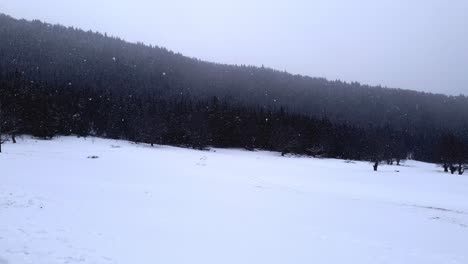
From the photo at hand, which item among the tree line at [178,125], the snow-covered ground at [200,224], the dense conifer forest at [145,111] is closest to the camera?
the snow-covered ground at [200,224]

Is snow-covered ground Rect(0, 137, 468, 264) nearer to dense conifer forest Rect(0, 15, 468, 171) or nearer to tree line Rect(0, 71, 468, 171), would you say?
tree line Rect(0, 71, 468, 171)

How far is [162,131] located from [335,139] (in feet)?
183

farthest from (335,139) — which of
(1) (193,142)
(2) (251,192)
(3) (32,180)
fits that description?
(3) (32,180)

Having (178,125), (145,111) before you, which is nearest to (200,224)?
(178,125)

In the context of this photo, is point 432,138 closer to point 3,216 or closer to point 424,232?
point 424,232

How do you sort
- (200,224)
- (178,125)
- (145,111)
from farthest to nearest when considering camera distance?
1. (145,111)
2. (178,125)
3. (200,224)

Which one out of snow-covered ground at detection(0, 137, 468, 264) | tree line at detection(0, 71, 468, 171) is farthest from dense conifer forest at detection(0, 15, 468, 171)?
snow-covered ground at detection(0, 137, 468, 264)

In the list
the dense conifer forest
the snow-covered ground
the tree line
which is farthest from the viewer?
the dense conifer forest

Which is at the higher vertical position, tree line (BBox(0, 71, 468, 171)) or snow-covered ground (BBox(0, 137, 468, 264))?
tree line (BBox(0, 71, 468, 171))

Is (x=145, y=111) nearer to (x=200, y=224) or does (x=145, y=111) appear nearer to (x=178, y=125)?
(x=178, y=125)

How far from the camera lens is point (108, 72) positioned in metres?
159

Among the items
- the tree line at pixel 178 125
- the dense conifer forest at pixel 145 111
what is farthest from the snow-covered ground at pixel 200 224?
the dense conifer forest at pixel 145 111

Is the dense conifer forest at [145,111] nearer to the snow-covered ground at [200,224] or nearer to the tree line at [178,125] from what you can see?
the tree line at [178,125]

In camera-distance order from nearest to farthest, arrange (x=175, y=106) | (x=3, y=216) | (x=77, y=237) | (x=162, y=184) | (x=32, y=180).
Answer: (x=77, y=237), (x=3, y=216), (x=32, y=180), (x=162, y=184), (x=175, y=106)
